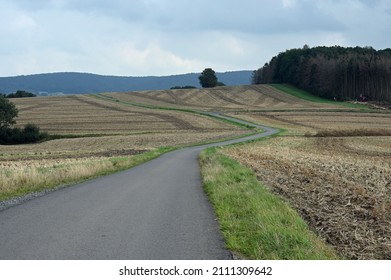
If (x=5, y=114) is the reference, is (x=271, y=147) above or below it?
below

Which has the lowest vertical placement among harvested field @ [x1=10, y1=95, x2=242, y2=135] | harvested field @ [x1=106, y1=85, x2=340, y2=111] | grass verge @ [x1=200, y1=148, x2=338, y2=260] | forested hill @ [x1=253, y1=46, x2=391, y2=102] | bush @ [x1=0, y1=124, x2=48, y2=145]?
bush @ [x1=0, y1=124, x2=48, y2=145]

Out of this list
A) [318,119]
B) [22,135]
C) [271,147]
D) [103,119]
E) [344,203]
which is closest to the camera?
[344,203]

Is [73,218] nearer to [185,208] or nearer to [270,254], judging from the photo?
[185,208]

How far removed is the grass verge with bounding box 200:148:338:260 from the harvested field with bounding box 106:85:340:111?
9602 cm

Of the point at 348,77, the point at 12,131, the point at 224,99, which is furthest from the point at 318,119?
the point at 12,131

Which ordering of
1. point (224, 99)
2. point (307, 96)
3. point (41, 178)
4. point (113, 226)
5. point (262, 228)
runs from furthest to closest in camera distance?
point (307, 96), point (224, 99), point (41, 178), point (113, 226), point (262, 228)

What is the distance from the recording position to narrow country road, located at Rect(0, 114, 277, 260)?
7.93 meters

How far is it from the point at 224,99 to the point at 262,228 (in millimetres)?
120723

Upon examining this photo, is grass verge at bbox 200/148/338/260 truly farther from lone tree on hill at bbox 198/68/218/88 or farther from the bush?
lone tree on hill at bbox 198/68/218/88

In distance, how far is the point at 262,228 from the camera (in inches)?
357

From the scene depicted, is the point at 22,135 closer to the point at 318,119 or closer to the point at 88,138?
the point at 88,138

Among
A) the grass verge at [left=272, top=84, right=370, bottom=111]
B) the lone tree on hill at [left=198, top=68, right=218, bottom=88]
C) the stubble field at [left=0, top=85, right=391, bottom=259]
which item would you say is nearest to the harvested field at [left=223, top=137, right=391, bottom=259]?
the stubble field at [left=0, top=85, right=391, bottom=259]

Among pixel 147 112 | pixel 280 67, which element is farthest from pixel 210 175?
pixel 280 67

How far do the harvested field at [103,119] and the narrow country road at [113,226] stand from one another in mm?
56063
